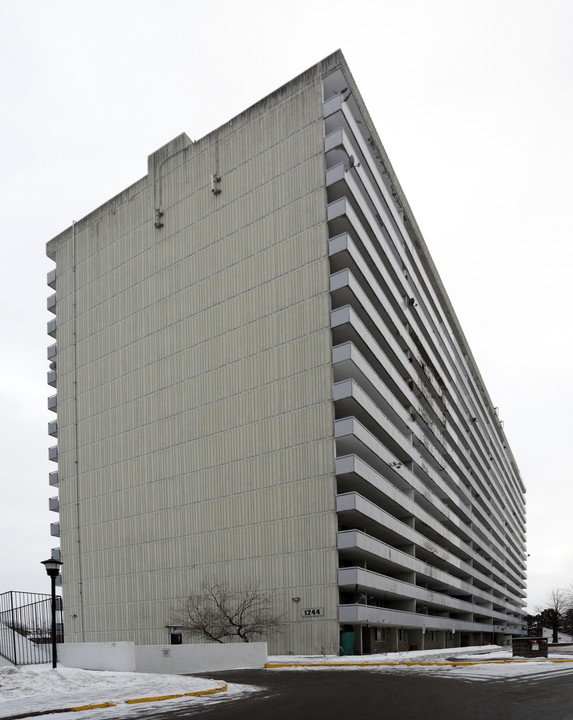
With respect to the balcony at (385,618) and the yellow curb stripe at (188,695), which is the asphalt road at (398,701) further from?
the balcony at (385,618)

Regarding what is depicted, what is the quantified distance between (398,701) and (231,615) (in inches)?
1253

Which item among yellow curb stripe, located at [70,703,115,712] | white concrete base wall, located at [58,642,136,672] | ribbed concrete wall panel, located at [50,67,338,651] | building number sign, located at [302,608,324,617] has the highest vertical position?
ribbed concrete wall panel, located at [50,67,338,651]

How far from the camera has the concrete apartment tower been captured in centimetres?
4734

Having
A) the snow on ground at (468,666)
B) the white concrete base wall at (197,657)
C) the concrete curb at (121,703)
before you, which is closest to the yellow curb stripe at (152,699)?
the concrete curb at (121,703)

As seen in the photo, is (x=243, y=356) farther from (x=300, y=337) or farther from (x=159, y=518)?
(x=159, y=518)

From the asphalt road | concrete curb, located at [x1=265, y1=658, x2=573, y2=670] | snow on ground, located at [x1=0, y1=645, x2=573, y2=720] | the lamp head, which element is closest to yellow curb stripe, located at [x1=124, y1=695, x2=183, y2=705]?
snow on ground, located at [x1=0, y1=645, x2=573, y2=720]

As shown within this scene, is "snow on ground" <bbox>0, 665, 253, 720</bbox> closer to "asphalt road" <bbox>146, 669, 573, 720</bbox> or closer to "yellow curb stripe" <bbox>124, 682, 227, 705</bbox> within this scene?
"yellow curb stripe" <bbox>124, 682, 227, 705</bbox>

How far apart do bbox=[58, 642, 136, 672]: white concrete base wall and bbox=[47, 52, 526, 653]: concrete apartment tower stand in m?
19.2

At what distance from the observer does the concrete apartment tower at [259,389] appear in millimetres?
47344

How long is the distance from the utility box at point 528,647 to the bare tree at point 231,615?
14.2m

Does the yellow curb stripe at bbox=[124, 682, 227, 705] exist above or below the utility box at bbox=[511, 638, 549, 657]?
above

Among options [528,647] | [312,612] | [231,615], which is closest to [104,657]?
[312,612]

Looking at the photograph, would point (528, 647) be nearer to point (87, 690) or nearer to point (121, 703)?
point (87, 690)

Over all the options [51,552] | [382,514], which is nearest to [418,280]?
[382,514]
